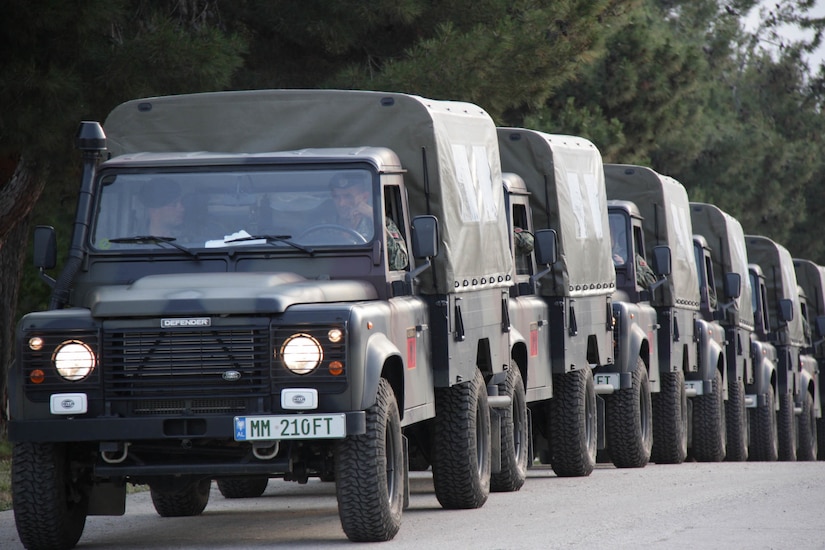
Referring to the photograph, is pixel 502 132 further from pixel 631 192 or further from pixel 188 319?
pixel 188 319

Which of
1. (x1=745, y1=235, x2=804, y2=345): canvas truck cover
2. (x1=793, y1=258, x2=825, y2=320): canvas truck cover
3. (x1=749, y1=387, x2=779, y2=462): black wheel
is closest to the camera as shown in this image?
(x1=749, y1=387, x2=779, y2=462): black wheel

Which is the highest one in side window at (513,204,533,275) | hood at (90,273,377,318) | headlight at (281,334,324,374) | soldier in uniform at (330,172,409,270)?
side window at (513,204,533,275)

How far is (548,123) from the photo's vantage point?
29078 millimetres

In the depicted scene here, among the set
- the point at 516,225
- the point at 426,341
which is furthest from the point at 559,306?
the point at 426,341

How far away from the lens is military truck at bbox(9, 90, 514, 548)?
Result: 9414mm

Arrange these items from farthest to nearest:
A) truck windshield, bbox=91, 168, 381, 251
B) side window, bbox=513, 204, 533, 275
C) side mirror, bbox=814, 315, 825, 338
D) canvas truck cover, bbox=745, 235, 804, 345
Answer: side mirror, bbox=814, 315, 825, 338 → canvas truck cover, bbox=745, 235, 804, 345 → side window, bbox=513, 204, 533, 275 → truck windshield, bbox=91, 168, 381, 251

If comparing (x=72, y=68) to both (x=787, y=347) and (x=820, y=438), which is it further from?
(x=820, y=438)

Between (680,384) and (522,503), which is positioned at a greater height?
(680,384)

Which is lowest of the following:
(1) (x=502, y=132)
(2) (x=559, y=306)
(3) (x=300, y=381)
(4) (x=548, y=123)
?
(3) (x=300, y=381)

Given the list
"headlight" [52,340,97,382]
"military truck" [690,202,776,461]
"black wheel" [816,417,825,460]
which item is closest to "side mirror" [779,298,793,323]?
"military truck" [690,202,776,461]

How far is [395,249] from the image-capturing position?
35.8 feet

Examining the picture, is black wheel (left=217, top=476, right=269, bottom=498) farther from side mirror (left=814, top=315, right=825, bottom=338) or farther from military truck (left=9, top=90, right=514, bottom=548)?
side mirror (left=814, top=315, right=825, bottom=338)

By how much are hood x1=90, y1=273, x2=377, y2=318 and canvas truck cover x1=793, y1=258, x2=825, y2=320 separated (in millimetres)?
22110

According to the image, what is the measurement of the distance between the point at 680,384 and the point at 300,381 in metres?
11.0
